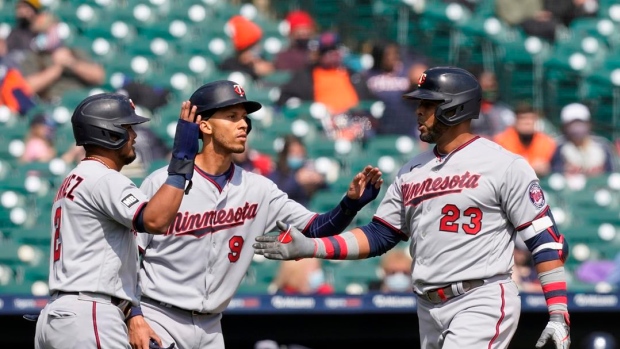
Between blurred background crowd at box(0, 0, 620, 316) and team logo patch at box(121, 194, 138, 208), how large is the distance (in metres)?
3.38

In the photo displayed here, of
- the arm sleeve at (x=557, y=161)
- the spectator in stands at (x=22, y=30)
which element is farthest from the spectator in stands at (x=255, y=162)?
the spectator in stands at (x=22, y=30)

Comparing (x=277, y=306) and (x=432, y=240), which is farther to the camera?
(x=277, y=306)

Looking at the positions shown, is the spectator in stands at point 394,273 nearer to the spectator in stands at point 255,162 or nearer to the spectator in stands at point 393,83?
the spectator in stands at point 255,162

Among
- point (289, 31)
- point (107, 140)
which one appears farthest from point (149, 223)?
point (289, 31)

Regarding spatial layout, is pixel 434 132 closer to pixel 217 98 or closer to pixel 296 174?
pixel 217 98

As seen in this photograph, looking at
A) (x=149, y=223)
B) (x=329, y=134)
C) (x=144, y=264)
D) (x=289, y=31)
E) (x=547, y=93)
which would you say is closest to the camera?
(x=149, y=223)

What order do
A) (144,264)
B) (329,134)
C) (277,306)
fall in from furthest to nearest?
(329,134) < (277,306) < (144,264)

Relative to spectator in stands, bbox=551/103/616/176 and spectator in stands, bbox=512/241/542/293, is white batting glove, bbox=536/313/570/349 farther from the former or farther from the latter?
spectator in stands, bbox=551/103/616/176

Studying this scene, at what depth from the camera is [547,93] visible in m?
10.1

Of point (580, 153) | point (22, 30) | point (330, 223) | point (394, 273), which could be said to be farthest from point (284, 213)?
point (22, 30)

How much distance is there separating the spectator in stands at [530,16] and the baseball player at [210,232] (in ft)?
20.1

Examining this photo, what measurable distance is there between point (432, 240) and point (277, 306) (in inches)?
113

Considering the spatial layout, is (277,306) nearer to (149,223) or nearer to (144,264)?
(144,264)

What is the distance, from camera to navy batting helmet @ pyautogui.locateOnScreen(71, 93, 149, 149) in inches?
176
